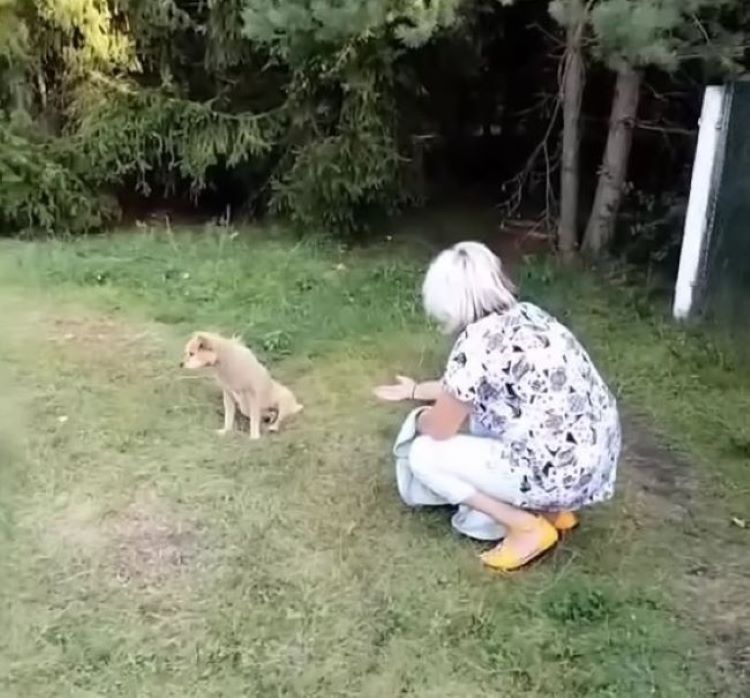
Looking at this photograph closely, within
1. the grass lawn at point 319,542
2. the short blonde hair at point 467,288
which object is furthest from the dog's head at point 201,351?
the short blonde hair at point 467,288

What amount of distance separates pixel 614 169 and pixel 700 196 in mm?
1212

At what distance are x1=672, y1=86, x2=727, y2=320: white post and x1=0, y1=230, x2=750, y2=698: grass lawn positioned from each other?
0.85 ft

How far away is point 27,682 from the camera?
7.99 ft

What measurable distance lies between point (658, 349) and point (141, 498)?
2468 millimetres

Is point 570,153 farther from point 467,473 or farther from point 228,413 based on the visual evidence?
point 467,473

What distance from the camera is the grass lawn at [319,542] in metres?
2.53

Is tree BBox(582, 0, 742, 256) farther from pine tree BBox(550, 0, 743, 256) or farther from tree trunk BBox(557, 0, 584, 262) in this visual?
tree trunk BBox(557, 0, 584, 262)

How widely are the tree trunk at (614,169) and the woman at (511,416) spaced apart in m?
3.47

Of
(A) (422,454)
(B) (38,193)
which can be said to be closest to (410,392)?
(A) (422,454)

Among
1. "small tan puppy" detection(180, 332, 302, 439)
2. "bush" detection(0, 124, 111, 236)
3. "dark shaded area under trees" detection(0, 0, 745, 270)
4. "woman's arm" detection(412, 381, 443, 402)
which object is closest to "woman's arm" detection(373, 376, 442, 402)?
"woman's arm" detection(412, 381, 443, 402)

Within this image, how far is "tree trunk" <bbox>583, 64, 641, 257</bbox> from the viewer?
6164 millimetres

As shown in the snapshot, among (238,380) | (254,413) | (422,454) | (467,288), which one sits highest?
(467,288)

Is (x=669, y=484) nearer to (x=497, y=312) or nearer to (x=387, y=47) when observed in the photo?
(x=497, y=312)

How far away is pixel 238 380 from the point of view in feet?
12.3
